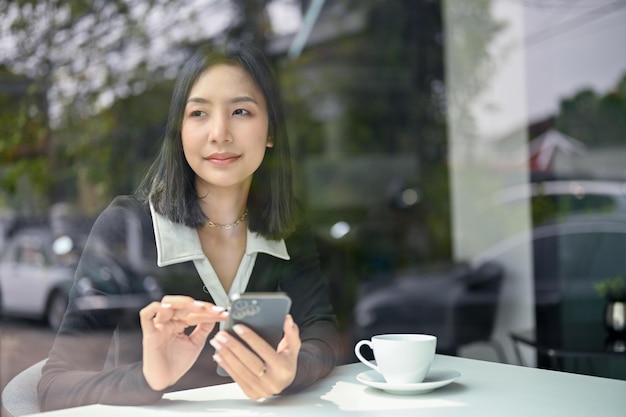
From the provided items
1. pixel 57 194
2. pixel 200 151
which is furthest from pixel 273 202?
pixel 57 194

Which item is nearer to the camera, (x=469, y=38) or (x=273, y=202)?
(x=273, y=202)

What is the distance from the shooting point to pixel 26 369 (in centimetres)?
129

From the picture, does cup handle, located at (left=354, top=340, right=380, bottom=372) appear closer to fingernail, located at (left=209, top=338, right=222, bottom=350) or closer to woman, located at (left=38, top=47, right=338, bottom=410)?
woman, located at (left=38, top=47, right=338, bottom=410)

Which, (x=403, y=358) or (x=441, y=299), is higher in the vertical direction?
(x=403, y=358)

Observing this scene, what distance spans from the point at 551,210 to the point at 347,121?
1.65 m

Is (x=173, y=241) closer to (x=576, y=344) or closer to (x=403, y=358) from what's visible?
(x=403, y=358)

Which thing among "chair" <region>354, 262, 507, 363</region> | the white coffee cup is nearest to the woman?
the white coffee cup

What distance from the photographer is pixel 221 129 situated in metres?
1.19

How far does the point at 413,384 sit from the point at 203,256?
1.15 feet

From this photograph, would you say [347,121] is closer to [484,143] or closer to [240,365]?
[484,143]

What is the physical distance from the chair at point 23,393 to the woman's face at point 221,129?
1.22 feet

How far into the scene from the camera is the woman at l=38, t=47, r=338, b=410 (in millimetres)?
1068

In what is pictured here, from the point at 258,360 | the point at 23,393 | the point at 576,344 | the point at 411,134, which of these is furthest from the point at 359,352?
the point at 411,134

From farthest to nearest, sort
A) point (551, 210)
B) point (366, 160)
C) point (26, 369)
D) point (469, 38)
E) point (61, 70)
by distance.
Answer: point (366, 160), point (469, 38), point (551, 210), point (61, 70), point (26, 369)
